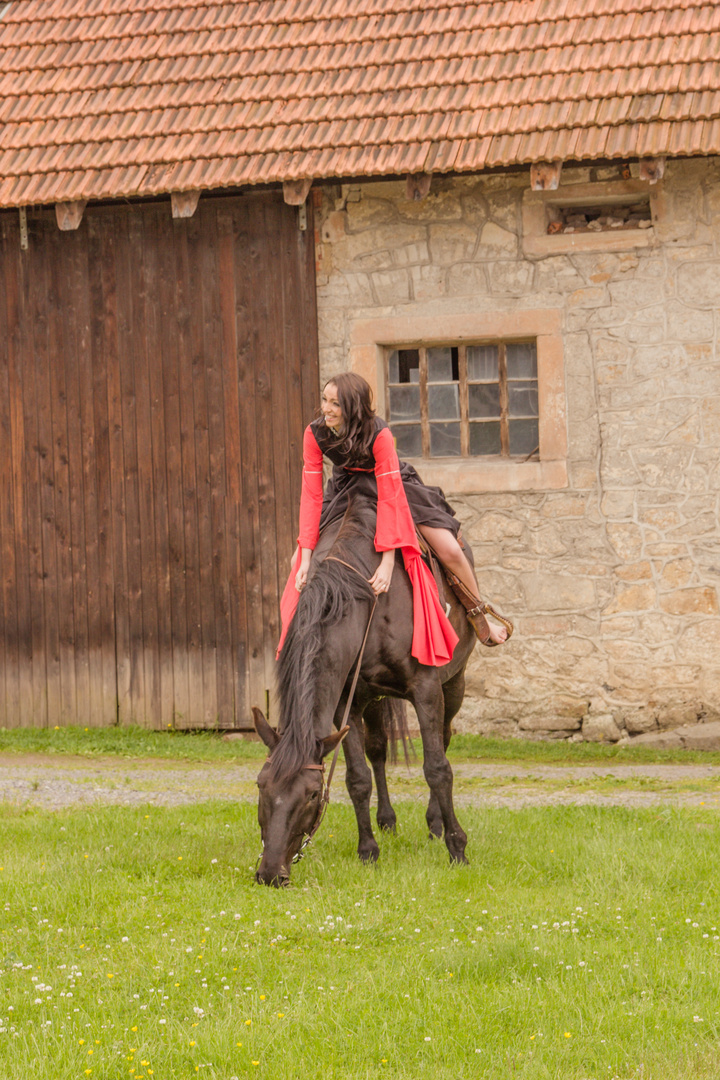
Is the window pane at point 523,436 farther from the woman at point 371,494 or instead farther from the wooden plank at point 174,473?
the woman at point 371,494

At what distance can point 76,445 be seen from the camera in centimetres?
1011

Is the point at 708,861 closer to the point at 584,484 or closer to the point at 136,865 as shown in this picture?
the point at 136,865

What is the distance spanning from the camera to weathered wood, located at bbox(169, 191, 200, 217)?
909 centimetres

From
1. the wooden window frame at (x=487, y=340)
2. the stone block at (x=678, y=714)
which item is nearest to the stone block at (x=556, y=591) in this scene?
the wooden window frame at (x=487, y=340)

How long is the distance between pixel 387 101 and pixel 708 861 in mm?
6221

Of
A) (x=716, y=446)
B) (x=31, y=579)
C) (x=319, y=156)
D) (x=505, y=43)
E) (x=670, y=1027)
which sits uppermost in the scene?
(x=505, y=43)

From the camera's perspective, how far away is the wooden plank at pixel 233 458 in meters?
9.80

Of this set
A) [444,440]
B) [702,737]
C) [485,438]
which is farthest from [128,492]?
[702,737]

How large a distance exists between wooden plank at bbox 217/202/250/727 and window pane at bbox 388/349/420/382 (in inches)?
48.9

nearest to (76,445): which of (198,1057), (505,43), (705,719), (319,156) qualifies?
(319,156)

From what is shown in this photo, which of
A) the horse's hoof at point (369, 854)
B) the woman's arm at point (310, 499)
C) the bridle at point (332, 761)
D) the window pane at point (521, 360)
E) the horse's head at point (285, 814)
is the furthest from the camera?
the window pane at point (521, 360)

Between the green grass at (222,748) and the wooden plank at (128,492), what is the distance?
0.36 meters

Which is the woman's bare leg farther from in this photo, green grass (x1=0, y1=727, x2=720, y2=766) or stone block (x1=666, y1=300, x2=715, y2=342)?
stone block (x1=666, y1=300, x2=715, y2=342)

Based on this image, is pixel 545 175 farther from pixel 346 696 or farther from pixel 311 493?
pixel 346 696
